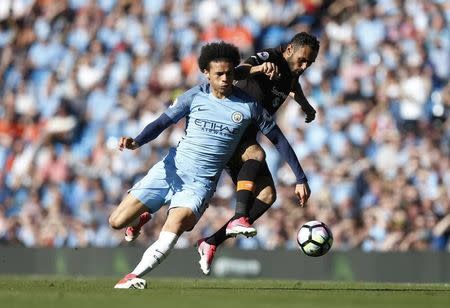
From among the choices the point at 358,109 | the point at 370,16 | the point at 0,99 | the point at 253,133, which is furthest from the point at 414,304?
the point at 0,99

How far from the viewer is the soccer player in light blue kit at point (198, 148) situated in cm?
1276

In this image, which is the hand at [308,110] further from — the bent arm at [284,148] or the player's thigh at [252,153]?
the bent arm at [284,148]

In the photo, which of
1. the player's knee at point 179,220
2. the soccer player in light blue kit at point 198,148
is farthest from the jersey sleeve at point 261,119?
the player's knee at point 179,220

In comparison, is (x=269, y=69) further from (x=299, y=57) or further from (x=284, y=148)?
(x=284, y=148)

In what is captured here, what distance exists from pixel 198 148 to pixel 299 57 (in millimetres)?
1581

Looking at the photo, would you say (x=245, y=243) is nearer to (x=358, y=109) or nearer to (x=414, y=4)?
(x=358, y=109)

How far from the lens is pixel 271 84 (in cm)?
1379

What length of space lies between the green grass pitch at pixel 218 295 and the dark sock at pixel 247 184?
0.95 metres

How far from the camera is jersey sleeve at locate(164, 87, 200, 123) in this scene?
1295cm

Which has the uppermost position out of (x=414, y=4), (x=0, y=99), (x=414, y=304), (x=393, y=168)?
(x=414, y=4)

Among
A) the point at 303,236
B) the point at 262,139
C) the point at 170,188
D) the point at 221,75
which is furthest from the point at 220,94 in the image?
the point at 262,139

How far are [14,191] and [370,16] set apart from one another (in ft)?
23.6

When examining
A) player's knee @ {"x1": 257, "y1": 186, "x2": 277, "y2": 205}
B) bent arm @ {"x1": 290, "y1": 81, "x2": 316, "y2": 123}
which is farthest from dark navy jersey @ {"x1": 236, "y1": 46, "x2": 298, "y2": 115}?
player's knee @ {"x1": 257, "y1": 186, "x2": 277, "y2": 205}

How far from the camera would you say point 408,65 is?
69.4 feet
